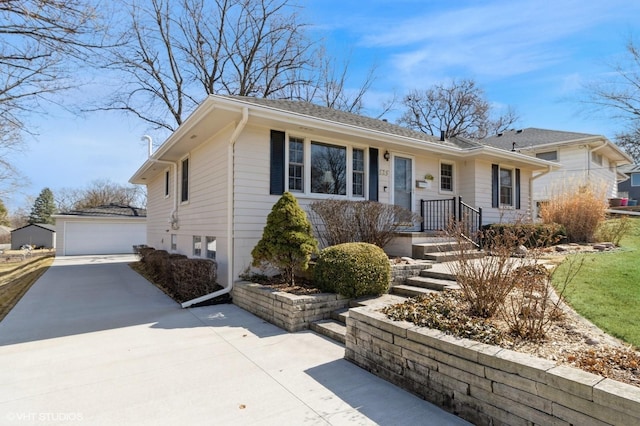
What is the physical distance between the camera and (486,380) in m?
2.41

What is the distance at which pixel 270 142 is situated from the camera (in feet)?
21.8

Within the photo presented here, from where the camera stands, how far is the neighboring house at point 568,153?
16047 millimetres

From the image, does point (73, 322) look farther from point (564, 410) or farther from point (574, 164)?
point (574, 164)

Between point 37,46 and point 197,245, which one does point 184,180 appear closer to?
point 197,245

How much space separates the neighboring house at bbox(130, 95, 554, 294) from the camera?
20.8ft

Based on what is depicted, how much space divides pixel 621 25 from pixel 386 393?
68.9ft

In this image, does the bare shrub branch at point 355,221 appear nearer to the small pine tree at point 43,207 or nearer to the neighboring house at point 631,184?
the neighboring house at point 631,184

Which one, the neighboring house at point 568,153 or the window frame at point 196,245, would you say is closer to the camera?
the window frame at point 196,245

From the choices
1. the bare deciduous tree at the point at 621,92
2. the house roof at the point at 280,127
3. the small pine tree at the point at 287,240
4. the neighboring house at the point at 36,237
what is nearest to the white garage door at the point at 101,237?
the house roof at the point at 280,127

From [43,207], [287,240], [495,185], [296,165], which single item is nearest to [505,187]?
[495,185]

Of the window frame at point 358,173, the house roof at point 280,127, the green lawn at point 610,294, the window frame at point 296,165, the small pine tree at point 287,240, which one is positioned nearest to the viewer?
the green lawn at point 610,294

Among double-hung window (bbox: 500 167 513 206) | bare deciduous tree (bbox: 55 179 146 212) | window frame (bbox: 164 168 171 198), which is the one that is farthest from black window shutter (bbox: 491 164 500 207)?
bare deciduous tree (bbox: 55 179 146 212)

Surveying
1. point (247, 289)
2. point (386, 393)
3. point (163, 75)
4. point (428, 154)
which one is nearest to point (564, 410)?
point (386, 393)

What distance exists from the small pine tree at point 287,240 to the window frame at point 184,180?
461cm
